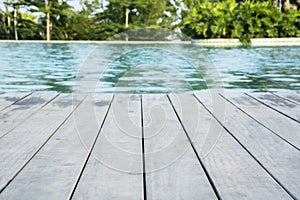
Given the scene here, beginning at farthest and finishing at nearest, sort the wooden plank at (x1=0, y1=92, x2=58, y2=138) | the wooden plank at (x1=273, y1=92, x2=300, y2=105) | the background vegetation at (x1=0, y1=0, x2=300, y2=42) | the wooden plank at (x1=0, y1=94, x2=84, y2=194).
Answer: the background vegetation at (x1=0, y1=0, x2=300, y2=42)
the wooden plank at (x1=273, y1=92, x2=300, y2=105)
the wooden plank at (x1=0, y1=92, x2=58, y2=138)
the wooden plank at (x1=0, y1=94, x2=84, y2=194)

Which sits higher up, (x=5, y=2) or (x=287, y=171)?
(x=5, y=2)

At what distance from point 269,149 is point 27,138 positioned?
2.93 feet

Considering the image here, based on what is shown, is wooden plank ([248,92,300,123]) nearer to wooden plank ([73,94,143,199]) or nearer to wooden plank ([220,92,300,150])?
wooden plank ([220,92,300,150])

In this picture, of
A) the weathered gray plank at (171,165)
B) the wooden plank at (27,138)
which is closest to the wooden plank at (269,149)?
the weathered gray plank at (171,165)

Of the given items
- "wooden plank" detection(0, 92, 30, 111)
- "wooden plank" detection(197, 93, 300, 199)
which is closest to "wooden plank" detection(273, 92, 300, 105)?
"wooden plank" detection(197, 93, 300, 199)

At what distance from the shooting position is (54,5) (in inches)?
632

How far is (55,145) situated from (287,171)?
0.78 meters

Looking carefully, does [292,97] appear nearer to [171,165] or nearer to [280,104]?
[280,104]

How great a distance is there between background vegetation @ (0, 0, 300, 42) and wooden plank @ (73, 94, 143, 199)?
1091 centimetres

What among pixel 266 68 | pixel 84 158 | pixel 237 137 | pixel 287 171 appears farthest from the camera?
pixel 266 68

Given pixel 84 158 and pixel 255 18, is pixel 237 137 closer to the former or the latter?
pixel 84 158

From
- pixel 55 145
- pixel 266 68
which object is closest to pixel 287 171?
pixel 55 145

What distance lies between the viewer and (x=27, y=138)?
141 centimetres

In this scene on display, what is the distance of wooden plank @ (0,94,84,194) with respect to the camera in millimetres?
1100
